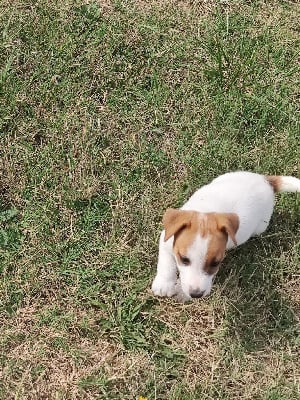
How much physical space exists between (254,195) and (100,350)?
4.98 feet

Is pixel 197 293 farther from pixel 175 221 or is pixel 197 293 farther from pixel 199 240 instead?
pixel 175 221

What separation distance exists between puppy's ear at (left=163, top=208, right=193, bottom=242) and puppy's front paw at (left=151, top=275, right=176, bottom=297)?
2.29ft

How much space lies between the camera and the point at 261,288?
495cm

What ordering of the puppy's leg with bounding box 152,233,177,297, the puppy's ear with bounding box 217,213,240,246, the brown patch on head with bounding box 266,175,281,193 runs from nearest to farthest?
1. the puppy's ear with bounding box 217,213,240,246
2. the puppy's leg with bounding box 152,233,177,297
3. the brown patch on head with bounding box 266,175,281,193

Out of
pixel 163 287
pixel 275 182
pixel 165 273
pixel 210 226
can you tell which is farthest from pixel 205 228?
pixel 275 182

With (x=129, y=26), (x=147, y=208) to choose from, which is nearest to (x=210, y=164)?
(x=147, y=208)

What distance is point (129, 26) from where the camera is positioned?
583 centimetres

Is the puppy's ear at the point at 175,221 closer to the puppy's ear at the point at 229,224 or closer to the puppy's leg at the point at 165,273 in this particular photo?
the puppy's ear at the point at 229,224

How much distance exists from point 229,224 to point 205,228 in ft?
0.48

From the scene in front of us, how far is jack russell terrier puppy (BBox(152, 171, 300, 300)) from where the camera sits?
13.1ft

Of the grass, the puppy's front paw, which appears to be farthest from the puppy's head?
the grass

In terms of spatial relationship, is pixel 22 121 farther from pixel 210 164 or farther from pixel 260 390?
pixel 260 390

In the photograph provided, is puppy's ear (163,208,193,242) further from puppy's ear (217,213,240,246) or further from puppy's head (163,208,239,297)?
puppy's ear (217,213,240,246)

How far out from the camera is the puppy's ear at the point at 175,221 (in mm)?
4004
